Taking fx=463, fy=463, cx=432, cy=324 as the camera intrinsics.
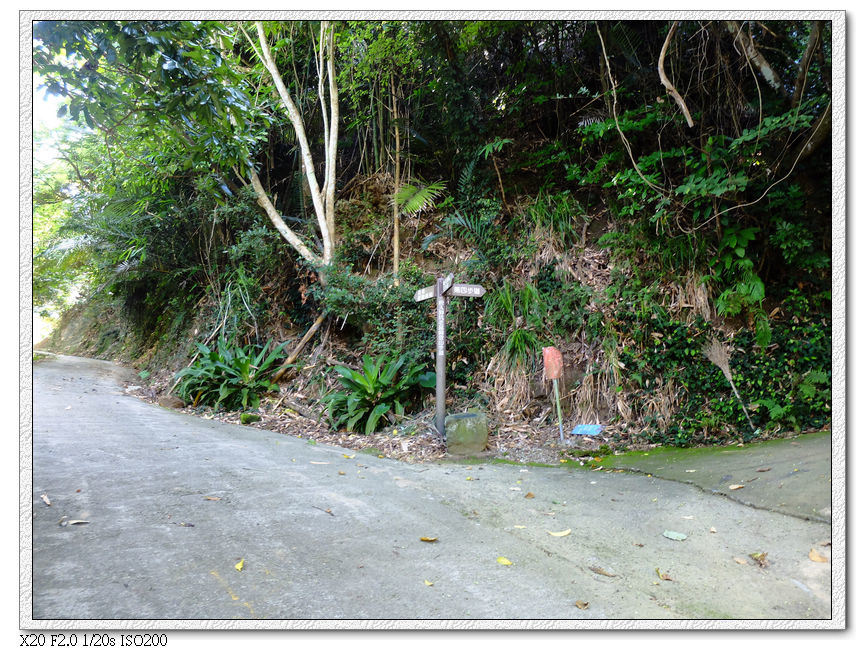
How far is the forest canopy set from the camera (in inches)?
120

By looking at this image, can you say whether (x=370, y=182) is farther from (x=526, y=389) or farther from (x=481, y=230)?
(x=526, y=389)

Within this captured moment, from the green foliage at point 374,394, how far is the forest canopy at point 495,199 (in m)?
0.29

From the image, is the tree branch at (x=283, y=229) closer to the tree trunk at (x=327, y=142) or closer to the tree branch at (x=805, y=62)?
the tree trunk at (x=327, y=142)

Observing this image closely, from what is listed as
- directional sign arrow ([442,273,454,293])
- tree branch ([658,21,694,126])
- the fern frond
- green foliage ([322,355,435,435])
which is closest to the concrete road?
green foliage ([322,355,435,435])

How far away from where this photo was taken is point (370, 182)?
7.91 meters

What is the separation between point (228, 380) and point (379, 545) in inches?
201

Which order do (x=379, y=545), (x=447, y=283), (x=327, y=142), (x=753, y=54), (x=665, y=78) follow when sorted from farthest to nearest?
(x=327, y=142) < (x=447, y=283) < (x=665, y=78) < (x=753, y=54) < (x=379, y=545)

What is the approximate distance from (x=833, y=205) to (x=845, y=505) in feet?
4.53

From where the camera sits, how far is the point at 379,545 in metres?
2.29

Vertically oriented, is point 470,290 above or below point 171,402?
above

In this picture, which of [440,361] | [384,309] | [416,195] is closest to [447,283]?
[440,361]

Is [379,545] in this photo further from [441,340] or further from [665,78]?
[665,78]

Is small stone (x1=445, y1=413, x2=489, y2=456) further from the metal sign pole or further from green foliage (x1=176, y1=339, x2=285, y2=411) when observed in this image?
green foliage (x1=176, y1=339, x2=285, y2=411)

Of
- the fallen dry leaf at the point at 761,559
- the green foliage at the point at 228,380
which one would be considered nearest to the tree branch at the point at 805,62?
the fallen dry leaf at the point at 761,559
